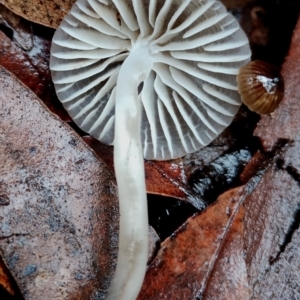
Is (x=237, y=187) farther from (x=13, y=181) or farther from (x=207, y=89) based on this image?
(x=13, y=181)

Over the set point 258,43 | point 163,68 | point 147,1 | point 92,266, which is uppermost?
point 147,1

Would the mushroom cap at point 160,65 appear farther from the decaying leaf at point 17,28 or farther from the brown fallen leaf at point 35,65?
the decaying leaf at point 17,28

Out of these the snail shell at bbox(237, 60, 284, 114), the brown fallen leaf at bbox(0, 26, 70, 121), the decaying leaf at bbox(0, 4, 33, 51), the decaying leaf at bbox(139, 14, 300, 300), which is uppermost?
the decaying leaf at bbox(0, 4, 33, 51)

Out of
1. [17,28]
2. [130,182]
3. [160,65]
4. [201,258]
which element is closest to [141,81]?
[160,65]

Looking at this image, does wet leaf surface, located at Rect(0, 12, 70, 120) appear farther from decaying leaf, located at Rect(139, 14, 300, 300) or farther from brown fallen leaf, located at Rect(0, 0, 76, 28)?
decaying leaf, located at Rect(139, 14, 300, 300)

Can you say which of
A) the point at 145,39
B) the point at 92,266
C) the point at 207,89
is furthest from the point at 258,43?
the point at 92,266

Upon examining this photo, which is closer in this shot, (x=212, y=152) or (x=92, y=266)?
(x=92, y=266)

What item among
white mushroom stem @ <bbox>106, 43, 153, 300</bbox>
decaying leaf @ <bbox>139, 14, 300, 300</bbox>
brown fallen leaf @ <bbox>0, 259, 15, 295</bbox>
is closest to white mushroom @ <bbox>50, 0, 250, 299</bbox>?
white mushroom stem @ <bbox>106, 43, 153, 300</bbox>
